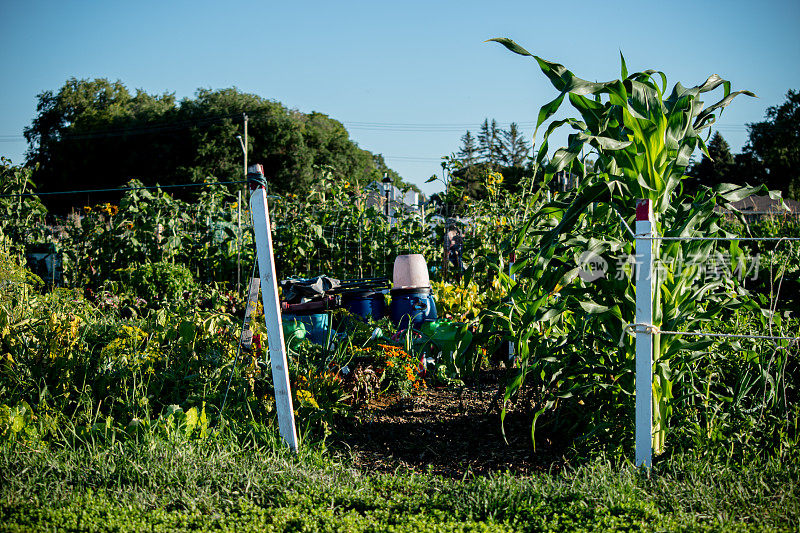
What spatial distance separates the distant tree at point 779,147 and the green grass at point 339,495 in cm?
4217

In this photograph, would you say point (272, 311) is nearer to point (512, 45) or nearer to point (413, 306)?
point (512, 45)

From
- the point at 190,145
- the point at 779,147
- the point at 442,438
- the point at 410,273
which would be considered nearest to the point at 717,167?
the point at 779,147

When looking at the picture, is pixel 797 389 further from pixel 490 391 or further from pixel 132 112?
pixel 132 112

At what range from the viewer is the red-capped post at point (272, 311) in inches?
130

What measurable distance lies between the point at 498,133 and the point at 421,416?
73886 millimetres

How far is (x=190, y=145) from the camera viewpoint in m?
37.7

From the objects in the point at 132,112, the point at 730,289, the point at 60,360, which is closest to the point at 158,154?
the point at 132,112

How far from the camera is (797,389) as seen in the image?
11.9ft

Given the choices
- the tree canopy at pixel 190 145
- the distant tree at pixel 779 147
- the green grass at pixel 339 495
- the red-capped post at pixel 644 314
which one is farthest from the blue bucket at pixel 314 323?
the distant tree at pixel 779 147

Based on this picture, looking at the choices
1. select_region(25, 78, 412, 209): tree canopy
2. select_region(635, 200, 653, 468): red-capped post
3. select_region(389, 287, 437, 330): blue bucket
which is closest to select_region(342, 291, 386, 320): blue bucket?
select_region(389, 287, 437, 330): blue bucket

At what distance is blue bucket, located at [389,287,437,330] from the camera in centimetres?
545

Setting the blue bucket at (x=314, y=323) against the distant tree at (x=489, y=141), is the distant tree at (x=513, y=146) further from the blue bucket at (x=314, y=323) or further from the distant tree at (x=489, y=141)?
the blue bucket at (x=314, y=323)

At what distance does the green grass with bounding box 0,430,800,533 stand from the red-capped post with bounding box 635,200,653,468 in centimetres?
32

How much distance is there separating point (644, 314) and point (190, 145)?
128 ft
